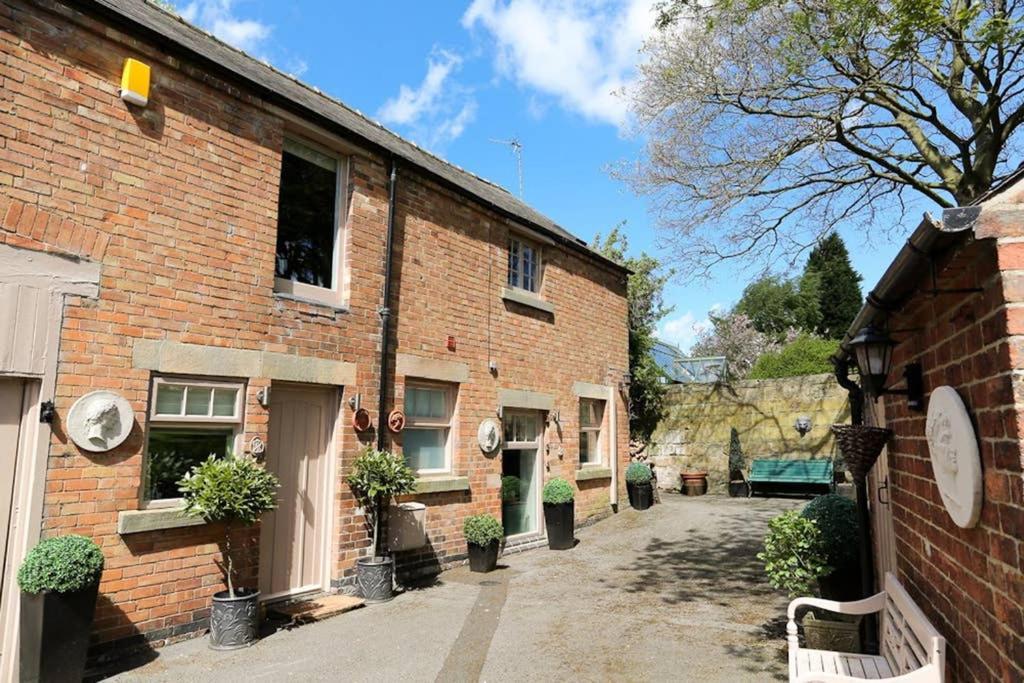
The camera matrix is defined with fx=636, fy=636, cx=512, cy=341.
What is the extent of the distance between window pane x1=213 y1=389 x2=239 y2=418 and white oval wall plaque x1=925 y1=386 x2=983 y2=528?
19.6 ft

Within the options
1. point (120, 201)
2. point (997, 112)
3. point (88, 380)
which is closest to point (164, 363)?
point (88, 380)

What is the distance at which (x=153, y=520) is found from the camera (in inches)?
223

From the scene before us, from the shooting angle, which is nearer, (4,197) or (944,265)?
(944,265)

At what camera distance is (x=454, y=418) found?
369 inches

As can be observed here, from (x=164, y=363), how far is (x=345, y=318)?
7.36 feet

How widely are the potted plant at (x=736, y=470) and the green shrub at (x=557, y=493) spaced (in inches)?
275

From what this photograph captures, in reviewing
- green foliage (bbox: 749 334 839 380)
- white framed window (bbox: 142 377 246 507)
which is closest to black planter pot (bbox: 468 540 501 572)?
white framed window (bbox: 142 377 246 507)

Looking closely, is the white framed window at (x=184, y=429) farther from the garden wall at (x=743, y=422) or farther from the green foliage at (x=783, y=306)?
the green foliage at (x=783, y=306)

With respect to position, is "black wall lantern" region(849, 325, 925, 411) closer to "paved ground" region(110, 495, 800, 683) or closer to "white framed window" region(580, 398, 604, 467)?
"paved ground" region(110, 495, 800, 683)

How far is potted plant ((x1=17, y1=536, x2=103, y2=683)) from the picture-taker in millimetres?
4648

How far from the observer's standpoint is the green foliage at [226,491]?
5.72m

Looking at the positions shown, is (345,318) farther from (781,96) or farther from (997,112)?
(997,112)

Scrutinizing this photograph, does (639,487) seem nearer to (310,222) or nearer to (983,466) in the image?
(310,222)

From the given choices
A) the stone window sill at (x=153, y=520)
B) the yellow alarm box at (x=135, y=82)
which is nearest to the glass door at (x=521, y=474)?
the stone window sill at (x=153, y=520)
